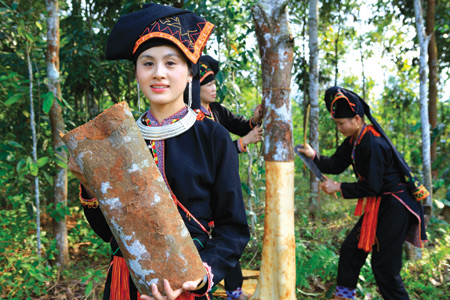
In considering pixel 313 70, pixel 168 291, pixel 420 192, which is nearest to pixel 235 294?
pixel 420 192

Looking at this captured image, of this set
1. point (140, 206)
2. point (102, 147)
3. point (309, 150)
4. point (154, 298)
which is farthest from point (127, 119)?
point (309, 150)

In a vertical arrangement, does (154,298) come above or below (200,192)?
below

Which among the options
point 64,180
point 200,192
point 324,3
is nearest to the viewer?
point 200,192

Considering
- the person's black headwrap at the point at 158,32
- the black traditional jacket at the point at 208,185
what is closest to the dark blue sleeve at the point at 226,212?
the black traditional jacket at the point at 208,185

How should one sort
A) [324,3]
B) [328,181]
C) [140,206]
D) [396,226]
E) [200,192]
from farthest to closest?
[324,3], [328,181], [396,226], [200,192], [140,206]

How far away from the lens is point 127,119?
1129 mm

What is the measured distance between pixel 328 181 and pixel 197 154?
215 cm

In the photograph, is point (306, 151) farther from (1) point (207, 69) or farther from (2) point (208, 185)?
(2) point (208, 185)

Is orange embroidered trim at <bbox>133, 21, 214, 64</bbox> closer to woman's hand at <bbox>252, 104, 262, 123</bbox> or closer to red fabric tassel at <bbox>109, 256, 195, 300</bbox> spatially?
red fabric tassel at <bbox>109, 256, 195, 300</bbox>

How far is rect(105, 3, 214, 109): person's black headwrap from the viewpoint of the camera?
131 centimetres

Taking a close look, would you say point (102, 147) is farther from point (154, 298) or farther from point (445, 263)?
point (445, 263)

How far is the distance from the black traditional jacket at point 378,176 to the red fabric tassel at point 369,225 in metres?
0.10

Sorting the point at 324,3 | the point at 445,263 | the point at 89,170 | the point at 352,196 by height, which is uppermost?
the point at 324,3

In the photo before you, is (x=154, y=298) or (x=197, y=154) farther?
(x=197, y=154)
